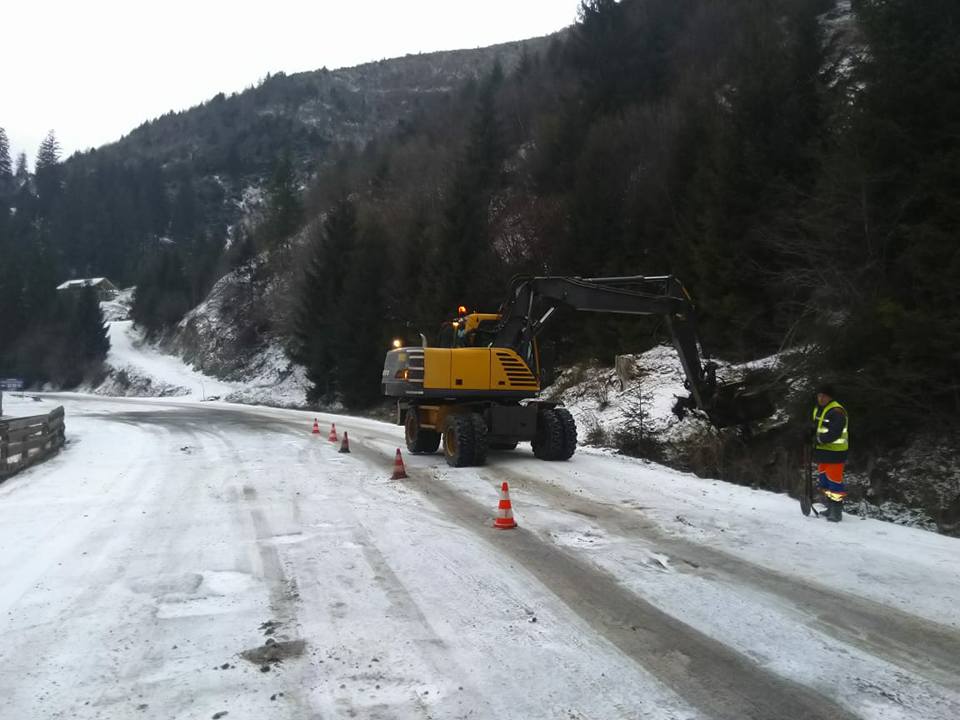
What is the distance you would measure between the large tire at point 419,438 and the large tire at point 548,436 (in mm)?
2502

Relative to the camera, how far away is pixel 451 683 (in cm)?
431

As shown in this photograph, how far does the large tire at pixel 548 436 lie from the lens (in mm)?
14219

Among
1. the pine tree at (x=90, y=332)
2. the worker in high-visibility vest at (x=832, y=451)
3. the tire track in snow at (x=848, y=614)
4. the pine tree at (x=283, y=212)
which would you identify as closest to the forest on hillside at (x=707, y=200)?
the pine tree at (x=283, y=212)

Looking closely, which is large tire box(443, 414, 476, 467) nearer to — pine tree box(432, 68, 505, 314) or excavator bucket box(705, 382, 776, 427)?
excavator bucket box(705, 382, 776, 427)

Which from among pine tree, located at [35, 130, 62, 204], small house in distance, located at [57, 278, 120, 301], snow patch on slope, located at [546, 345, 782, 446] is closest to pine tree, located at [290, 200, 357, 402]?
snow patch on slope, located at [546, 345, 782, 446]

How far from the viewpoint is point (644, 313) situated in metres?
13.3

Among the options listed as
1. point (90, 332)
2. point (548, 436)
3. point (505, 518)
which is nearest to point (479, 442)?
point (548, 436)

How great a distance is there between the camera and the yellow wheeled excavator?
13.2 meters

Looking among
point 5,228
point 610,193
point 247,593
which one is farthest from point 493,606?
point 5,228

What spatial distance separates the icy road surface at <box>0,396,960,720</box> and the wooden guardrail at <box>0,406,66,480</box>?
12.1ft

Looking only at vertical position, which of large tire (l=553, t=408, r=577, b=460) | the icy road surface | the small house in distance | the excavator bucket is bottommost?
the icy road surface

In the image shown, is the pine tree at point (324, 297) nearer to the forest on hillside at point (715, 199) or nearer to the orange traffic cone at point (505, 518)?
the forest on hillside at point (715, 199)

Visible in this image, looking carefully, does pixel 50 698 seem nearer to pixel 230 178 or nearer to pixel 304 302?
pixel 304 302

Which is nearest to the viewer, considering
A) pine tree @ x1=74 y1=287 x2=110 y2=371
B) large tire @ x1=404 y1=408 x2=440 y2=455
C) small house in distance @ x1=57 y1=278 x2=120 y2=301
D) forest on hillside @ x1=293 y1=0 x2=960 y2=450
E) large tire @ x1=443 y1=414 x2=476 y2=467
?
forest on hillside @ x1=293 y1=0 x2=960 y2=450
